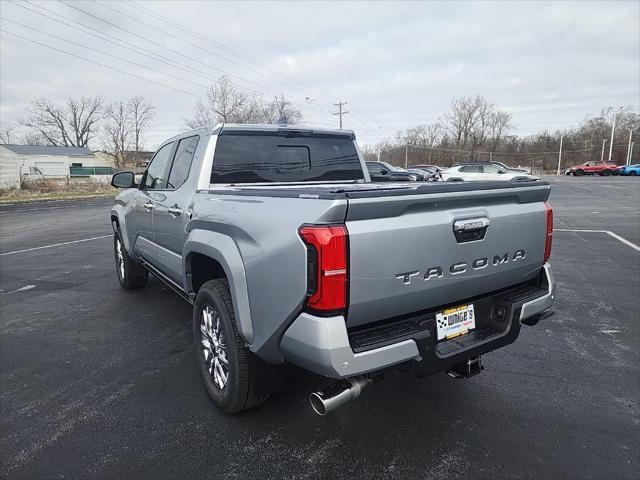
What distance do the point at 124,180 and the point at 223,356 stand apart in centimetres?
299

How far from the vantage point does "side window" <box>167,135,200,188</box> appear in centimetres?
370

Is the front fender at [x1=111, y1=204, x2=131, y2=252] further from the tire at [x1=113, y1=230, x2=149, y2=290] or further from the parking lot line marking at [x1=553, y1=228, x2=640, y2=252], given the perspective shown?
the parking lot line marking at [x1=553, y1=228, x2=640, y2=252]

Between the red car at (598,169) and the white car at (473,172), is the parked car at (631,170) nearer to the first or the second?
the red car at (598,169)

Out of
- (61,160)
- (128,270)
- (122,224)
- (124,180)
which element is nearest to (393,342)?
(124,180)

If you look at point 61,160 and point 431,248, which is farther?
point 61,160

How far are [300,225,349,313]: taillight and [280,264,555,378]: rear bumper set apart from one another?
9 centimetres

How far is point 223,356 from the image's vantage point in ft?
9.36

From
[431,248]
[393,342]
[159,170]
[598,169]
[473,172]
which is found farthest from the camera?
[598,169]

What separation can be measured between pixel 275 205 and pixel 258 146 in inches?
62.1

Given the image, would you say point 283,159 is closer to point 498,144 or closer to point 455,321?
point 455,321

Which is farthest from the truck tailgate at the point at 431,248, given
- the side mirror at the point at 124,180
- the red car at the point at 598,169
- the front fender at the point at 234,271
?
the red car at the point at 598,169

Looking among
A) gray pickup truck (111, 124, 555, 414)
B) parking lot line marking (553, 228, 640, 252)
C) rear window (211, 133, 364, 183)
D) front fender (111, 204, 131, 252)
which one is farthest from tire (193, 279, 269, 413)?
parking lot line marking (553, 228, 640, 252)

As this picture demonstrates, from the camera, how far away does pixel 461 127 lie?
8638 cm

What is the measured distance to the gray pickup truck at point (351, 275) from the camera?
1.97 m
